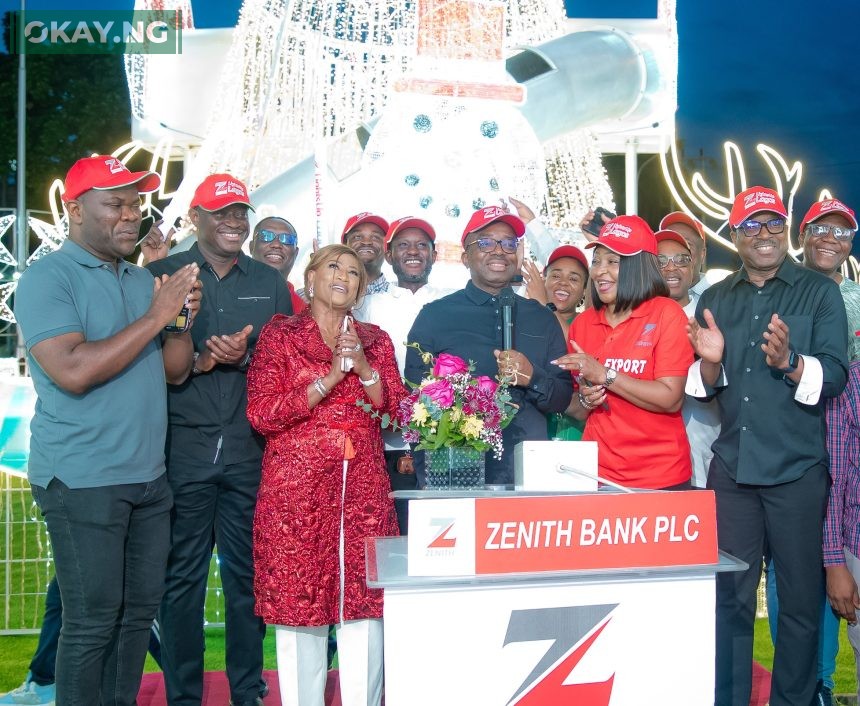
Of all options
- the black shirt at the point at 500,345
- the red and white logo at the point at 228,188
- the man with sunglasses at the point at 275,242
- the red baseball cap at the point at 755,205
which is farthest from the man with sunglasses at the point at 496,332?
the man with sunglasses at the point at 275,242

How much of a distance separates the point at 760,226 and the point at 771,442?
0.78 meters

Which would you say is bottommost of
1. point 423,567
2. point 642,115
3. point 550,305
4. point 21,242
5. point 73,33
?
point 423,567

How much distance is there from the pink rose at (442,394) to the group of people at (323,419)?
1.02ft

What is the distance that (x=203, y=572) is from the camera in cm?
329

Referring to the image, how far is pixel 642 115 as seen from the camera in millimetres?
7895

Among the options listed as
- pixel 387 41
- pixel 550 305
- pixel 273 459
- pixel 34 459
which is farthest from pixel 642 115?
pixel 34 459

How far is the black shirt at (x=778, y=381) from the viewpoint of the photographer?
2936mm

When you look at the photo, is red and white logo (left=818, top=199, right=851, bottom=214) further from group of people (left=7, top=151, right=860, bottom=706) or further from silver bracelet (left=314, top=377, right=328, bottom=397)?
silver bracelet (left=314, top=377, right=328, bottom=397)

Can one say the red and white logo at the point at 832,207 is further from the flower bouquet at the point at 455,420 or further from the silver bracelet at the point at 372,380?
the silver bracelet at the point at 372,380

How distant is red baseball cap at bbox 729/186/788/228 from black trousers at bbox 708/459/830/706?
91 cm

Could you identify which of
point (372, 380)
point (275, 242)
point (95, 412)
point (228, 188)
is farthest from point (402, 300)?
point (95, 412)

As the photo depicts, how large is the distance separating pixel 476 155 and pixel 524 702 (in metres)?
5.19

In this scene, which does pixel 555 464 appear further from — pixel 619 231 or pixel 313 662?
pixel 313 662

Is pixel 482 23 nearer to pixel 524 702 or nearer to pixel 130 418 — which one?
pixel 130 418
